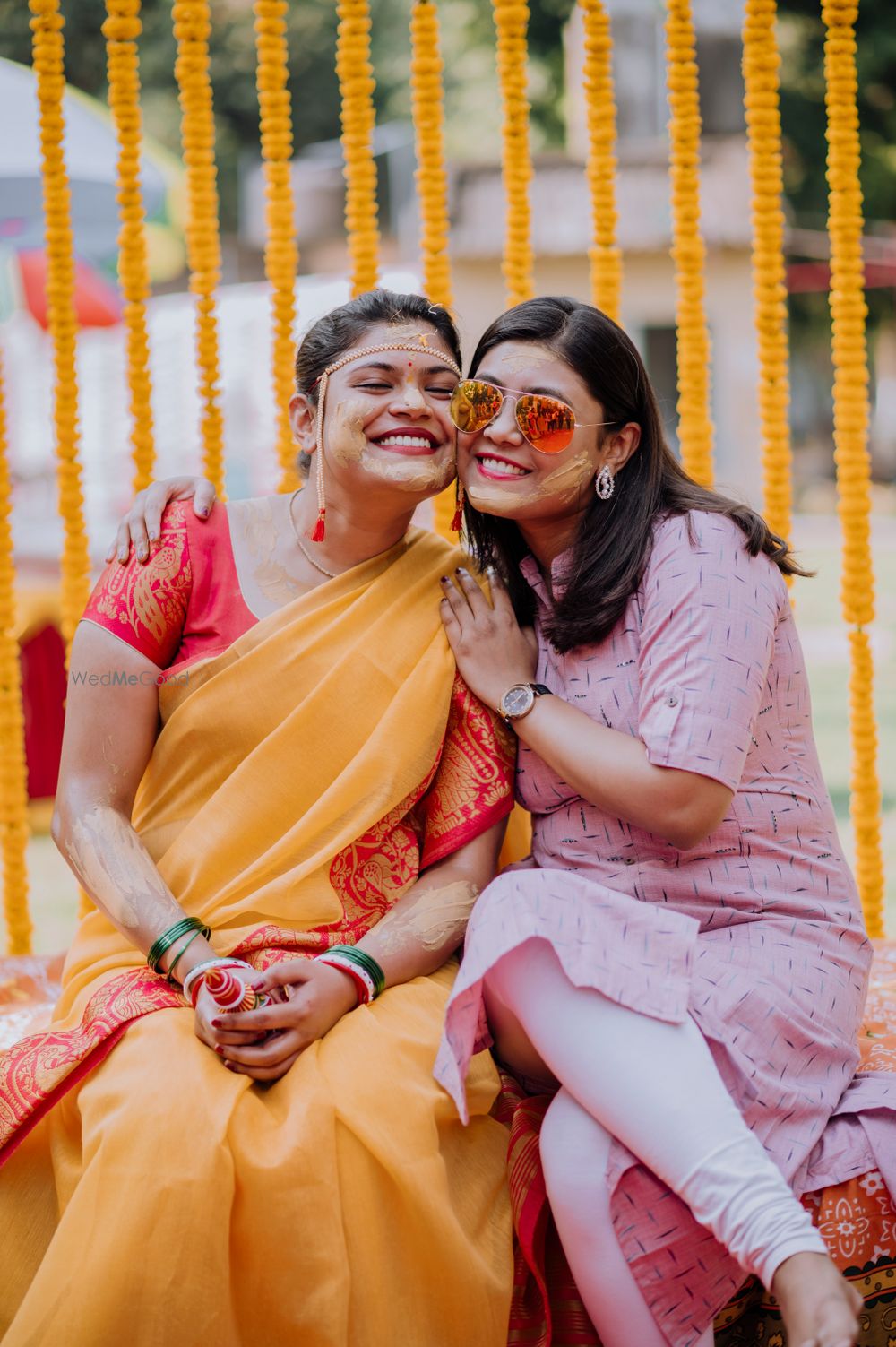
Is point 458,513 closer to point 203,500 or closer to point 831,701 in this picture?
point 203,500

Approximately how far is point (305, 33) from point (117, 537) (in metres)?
18.3

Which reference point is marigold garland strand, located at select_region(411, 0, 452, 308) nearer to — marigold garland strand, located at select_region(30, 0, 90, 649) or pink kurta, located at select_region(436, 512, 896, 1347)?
marigold garland strand, located at select_region(30, 0, 90, 649)

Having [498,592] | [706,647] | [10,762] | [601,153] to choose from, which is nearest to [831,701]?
[601,153]

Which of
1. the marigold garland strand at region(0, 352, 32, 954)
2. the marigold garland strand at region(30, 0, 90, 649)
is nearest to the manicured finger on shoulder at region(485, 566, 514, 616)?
the marigold garland strand at region(30, 0, 90, 649)

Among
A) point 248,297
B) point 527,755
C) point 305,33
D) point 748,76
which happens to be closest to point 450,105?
point 305,33

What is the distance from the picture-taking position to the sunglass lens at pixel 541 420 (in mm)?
2465

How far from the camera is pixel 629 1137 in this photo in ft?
6.53

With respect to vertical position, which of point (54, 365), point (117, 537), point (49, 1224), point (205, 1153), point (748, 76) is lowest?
point (49, 1224)

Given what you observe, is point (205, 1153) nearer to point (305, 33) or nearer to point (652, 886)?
point (652, 886)

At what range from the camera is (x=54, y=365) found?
3.38m

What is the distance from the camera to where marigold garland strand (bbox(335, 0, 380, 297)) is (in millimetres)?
3232

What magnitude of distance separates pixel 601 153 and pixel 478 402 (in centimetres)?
118

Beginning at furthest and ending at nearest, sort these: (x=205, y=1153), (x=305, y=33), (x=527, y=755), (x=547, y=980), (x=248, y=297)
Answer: (x=305, y=33) < (x=248, y=297) < (x=527, y=755) < (x=547, y=980) < (x=205, y=1153)

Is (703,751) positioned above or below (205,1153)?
above
